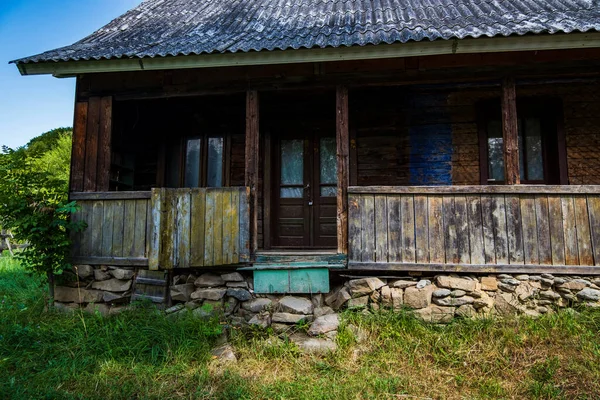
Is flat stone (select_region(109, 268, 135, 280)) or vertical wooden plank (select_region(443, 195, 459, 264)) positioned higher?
vertical wooden plank (select_region(443, 195, 459, 264))

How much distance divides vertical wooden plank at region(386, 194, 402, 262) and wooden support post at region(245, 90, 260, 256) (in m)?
1.69

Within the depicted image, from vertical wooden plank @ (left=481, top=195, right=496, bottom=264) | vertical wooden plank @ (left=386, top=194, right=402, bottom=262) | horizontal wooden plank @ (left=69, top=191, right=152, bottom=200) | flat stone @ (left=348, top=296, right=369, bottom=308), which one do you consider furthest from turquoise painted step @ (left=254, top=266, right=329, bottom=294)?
vertical wooden plank @ (left=481, top=195, right=496, bottom=264)

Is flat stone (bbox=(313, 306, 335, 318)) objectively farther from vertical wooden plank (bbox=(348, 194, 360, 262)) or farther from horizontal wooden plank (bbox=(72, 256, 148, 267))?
horizontal wooden plank (bbox=(72, 256, 148, 267))

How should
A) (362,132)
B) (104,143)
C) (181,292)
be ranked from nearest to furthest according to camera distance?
(181,292) → (104,143) → (362,132)

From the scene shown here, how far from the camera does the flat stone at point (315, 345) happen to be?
412 cm

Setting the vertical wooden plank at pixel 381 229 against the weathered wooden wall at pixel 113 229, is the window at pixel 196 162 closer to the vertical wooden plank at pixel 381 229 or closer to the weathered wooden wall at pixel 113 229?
the weathered wooden wall at pixel 113 229

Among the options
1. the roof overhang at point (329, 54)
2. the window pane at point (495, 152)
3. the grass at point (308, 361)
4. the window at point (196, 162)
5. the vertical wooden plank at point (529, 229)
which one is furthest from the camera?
the window at point (196, 162)

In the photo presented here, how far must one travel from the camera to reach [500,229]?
4633mm

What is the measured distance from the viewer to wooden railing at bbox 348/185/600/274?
4562 millimetres

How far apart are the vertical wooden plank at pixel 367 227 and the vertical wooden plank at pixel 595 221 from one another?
254 cm

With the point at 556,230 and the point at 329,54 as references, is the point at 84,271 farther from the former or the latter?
the point at 556,230

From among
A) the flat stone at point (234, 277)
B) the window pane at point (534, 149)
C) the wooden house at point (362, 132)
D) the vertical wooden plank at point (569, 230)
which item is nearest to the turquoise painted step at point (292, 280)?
the wooden house at point (362, 132)

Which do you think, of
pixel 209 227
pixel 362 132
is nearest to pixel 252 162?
pixel 209 227

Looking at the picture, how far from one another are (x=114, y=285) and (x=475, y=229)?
15.4 ft
